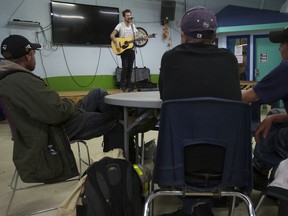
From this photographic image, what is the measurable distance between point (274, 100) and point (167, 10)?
6.32 metres

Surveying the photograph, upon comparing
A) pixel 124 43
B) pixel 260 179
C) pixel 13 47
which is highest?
pixel 124 43

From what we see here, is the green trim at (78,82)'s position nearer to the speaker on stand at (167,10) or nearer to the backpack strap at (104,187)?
the speaker on stand at (167,10)

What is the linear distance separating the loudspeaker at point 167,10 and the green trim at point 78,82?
1959mm

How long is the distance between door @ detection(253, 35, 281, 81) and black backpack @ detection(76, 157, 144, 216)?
688cm

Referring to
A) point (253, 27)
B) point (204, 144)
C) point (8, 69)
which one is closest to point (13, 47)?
point (8, 69)

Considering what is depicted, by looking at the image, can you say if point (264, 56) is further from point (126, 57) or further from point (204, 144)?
point (204, 144)

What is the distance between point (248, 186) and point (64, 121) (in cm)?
103

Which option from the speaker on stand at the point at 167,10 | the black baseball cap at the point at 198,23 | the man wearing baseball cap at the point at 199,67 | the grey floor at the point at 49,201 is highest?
the speaker on stand at the point at 167,10

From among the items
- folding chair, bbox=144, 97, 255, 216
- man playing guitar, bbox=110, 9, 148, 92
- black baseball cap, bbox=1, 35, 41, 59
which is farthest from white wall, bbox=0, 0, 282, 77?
folding chair, bbox=144, 97, 255, 216

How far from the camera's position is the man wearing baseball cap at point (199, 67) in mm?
1185

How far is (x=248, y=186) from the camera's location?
1.15 m

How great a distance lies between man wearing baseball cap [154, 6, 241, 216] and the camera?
46.6 inches

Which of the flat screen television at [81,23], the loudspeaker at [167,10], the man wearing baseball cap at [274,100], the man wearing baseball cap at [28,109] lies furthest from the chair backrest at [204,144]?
the loudspeaker at [167,10]

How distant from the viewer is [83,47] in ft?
21.0
